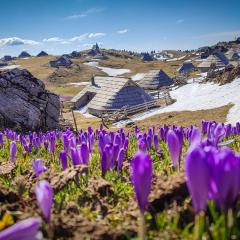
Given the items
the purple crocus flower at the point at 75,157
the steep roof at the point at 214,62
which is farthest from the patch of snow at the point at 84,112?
the steep roof at the point at 214,62

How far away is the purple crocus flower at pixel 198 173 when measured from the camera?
2.06 metres

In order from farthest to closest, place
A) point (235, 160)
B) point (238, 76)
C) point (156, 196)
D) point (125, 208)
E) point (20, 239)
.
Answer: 1. point (238, 76)
2. point (125, 208)
3. point (156, 196)
4. point (235, 160)
5. point (20, 239)

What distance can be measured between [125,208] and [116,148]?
→ 1370mm

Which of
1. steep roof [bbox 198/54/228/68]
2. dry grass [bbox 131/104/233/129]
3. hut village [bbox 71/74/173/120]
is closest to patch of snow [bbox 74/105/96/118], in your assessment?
hut village [bbox 71/74/173/120]

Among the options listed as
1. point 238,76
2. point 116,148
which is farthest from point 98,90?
point 116,148

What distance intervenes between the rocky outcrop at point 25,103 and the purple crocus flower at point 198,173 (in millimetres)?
21642

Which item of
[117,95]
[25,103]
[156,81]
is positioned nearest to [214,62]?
[156,81]

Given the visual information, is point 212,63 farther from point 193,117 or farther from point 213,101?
point 193,117

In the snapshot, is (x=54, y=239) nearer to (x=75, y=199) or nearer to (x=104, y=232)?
(x=104, y=232)

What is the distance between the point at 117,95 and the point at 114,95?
1.31 ft

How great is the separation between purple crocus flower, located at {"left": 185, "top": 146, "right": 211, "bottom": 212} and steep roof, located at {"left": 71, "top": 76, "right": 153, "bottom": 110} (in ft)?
163

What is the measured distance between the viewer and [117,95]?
5338 cm

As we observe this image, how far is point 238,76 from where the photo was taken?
4978 cm

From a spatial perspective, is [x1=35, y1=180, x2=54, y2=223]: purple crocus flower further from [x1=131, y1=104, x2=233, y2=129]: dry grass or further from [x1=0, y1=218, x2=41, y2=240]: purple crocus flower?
[x1=131, y1=104, x2=233, y2=129]: dry grass
